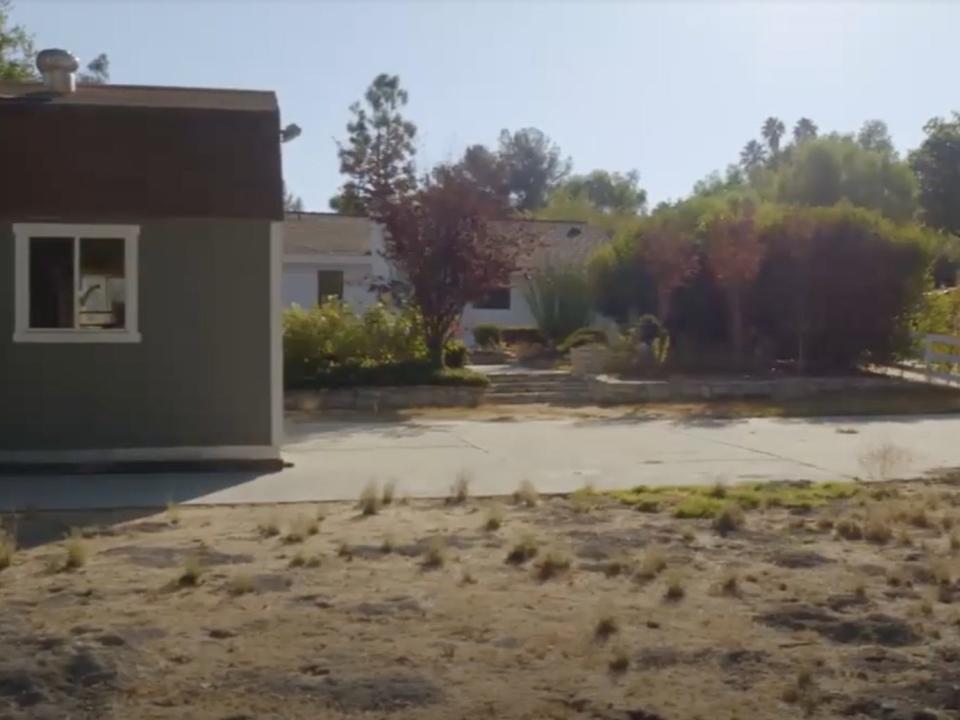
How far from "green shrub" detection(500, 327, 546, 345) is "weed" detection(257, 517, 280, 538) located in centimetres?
2478

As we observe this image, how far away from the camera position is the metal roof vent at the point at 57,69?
1645 cm

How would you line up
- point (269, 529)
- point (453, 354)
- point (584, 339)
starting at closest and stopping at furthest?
point (269, 529) < point (453, 354) < point (584, 339)

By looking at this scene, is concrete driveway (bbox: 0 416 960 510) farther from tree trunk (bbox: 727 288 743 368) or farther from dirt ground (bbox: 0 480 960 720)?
tree trunk (bbox: 727 288 743 368)

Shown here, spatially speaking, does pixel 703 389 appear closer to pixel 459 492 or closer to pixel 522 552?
pixel 459 492

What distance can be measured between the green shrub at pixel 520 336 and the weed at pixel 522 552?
2572 centimetres

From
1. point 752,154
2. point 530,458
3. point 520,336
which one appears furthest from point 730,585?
point 752,154

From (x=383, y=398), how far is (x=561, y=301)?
12895 mm

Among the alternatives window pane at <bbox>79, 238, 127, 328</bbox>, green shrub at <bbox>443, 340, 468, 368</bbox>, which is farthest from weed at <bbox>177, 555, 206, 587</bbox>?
green shrub at <bbox>443, 340, 468, 368</bbox>

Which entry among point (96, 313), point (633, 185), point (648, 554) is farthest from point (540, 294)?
point (633, 185)

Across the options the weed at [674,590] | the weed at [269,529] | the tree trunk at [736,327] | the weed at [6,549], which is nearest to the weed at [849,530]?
the weed at [674,590]

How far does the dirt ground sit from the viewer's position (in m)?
6.62

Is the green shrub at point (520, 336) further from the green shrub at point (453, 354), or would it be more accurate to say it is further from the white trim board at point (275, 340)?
the white trim board at point (275, 340)

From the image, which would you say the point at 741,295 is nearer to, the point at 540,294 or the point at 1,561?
the point at 540,294

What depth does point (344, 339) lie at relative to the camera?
24062 millimetres
